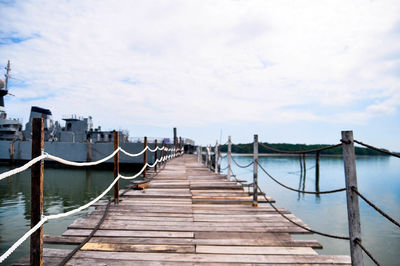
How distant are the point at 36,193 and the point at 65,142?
105 ft

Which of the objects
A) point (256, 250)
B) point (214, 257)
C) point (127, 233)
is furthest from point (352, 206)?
point (127, 233)

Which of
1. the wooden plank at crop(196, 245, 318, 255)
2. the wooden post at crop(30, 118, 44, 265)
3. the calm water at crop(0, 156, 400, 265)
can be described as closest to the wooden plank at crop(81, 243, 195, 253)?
the wooden plank at crop(196, 245, 318, 255)

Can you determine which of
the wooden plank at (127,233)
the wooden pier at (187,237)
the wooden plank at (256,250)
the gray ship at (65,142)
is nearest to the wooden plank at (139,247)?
the wooden pier at (187,237)

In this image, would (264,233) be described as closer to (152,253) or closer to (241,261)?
(241,261)

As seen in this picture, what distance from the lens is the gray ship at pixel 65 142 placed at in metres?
29.7

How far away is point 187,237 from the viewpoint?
3283mm

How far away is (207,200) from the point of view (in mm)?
5441

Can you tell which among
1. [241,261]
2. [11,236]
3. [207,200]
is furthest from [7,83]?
[241,261]

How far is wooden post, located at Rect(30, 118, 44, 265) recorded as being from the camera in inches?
86.0

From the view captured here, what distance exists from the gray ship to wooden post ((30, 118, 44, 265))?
26913mm

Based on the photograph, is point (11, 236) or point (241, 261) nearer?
point (241, 261)

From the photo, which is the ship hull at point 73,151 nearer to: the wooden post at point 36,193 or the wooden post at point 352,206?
the wooden post at point 36,193

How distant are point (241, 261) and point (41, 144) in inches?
90.5

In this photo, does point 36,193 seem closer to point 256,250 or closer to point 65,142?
Answer: point 256,250
